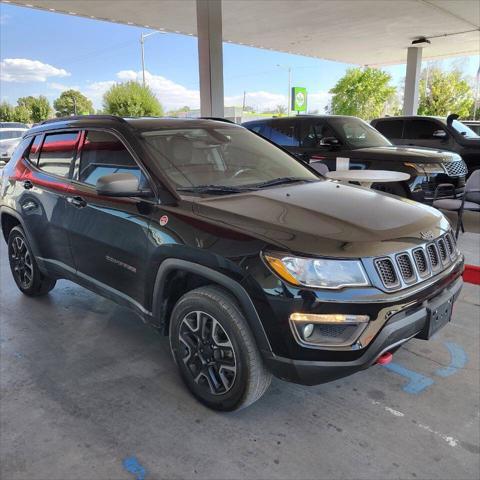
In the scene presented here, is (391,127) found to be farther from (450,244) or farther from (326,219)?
(326,219)

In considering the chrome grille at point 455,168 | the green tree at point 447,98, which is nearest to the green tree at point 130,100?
the green tree at point 447,98

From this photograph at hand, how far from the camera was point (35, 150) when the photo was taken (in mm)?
4000

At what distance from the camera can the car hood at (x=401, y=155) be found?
7016 millimetres

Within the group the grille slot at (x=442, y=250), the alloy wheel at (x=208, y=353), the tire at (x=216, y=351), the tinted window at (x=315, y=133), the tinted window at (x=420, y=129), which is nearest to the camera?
the tire at (x=216, y=351)

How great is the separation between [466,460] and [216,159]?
2.30 metres

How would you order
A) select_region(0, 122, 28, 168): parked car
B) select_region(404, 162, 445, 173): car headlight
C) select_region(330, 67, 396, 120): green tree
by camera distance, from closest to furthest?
select_region(404, 162, 445, 173): car headlight → select_region(0, 122, 28, 168): parked car → select_region(330, 67, 396, 120): green tree

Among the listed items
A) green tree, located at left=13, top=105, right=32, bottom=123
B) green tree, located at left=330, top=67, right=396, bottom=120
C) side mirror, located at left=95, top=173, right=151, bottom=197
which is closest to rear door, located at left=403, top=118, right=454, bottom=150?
side mirror, located at left=95, top=173, right=151, bottom=197

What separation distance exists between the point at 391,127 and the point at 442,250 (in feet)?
28.3

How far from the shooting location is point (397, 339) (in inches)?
87.1

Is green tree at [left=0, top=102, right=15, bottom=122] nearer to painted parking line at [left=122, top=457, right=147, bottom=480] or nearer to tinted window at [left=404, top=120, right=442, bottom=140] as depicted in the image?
tinted window at [left=404, top=120, right=442, bottom=140]

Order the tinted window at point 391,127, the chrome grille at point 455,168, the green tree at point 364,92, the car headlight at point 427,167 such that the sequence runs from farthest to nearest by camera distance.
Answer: the green tree at point 364,92 < the tinted window at point 391,127 < the chrome grille at point 455,168 < the car headlight at point 427,167

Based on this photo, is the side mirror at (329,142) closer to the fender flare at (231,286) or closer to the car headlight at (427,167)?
the car headlight at (427,167)

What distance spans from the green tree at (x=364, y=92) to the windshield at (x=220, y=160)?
35972mm

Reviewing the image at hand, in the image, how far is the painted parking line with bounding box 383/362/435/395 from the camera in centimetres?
281
